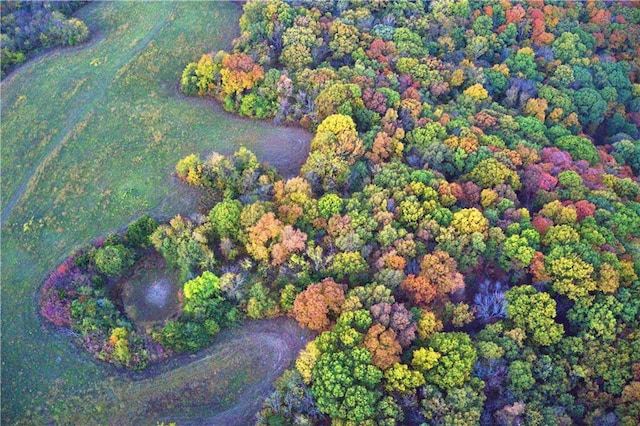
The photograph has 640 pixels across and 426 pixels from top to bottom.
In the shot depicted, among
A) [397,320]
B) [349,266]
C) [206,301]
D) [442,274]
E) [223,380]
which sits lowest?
[223,380]

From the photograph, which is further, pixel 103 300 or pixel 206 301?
pixel 103 300

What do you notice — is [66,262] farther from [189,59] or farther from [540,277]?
[540,277]

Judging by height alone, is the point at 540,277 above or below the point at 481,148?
below

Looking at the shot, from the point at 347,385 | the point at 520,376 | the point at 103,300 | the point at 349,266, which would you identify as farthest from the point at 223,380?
the point at 520,376

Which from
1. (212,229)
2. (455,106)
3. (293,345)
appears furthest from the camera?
(455,106)

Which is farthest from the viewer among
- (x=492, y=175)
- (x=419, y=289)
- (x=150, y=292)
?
(x=492, y=175)

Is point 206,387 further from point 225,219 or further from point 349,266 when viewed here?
point 349,266

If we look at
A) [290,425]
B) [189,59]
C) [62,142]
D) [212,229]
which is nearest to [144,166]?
[62,142]

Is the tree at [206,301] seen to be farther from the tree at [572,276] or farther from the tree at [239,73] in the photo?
the tree at [572,276]
